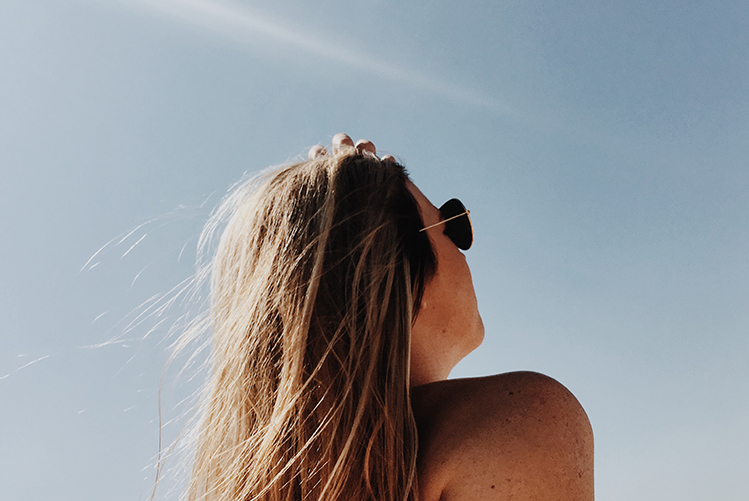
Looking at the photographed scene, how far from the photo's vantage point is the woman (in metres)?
1.65

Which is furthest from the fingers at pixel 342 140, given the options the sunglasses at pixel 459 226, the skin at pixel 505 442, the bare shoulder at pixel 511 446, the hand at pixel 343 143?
the bare shoulder at pixel 511 446

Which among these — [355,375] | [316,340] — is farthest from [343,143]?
[355,375]

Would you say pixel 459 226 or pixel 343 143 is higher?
pixel 343 143

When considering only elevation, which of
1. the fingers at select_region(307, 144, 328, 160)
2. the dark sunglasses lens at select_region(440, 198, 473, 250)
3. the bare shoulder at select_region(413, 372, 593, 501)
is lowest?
the bare shoulder at select_region(413, 372, 593, 501)

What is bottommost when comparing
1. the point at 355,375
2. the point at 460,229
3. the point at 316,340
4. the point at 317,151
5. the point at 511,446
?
the point at 511,446

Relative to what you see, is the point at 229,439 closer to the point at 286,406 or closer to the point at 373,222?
the point at 286,406

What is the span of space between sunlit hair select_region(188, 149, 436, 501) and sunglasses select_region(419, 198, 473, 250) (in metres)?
0.36

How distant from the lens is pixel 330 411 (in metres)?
1.83

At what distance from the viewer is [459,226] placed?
266cm

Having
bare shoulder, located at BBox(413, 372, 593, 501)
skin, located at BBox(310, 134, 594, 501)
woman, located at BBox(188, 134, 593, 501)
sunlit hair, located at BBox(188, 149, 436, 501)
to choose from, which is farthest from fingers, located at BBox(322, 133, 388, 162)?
bare shoulder, located at BBox(413, 372, 593, 501)

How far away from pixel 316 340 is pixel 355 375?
7.7 inches

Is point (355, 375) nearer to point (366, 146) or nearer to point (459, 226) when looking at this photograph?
point (459, 226)

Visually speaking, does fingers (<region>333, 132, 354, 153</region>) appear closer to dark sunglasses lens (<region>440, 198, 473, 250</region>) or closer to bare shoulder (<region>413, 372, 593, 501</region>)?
dark sunglasses lens (<region>440, 198, 473, 250</region>)

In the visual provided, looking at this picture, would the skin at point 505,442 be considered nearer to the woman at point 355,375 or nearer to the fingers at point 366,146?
the woman at point 355,375
